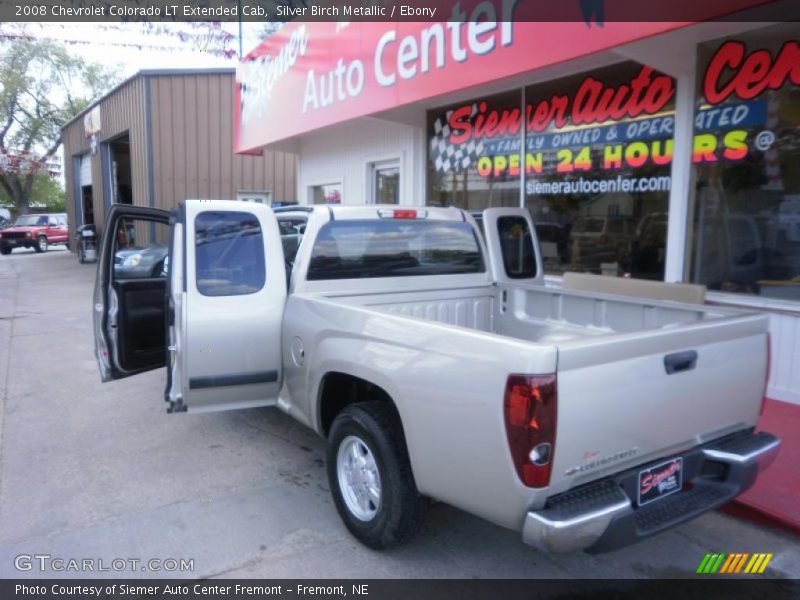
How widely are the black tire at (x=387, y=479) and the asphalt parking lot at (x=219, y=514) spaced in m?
0.16

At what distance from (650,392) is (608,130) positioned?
4854 mm

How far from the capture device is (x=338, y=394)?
12.2 ft

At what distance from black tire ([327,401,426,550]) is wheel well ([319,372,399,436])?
0.24 metres

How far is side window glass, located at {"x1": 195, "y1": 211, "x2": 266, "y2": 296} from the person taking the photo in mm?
4016

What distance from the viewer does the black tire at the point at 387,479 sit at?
117 inches

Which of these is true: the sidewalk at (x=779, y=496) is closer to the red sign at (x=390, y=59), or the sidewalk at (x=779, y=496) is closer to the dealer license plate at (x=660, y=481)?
the dealer license plate at (x=660, y=481)

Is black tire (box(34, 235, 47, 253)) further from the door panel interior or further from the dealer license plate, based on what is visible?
the dealer license plate

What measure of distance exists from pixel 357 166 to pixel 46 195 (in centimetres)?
5460

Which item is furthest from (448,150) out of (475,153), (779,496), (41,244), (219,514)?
(41,244)

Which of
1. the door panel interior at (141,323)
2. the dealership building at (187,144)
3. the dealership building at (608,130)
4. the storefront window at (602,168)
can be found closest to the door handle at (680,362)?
the dealership building at (608,130)

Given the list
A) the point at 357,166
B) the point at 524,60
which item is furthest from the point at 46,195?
the point at 524,60

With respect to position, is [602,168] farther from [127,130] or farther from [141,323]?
[127,130]

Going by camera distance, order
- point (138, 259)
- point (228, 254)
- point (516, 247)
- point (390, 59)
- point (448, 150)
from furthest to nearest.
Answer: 1. point (138, 259)
2. point (448, 150)
3. point (390, 59)
4. point (516, 247)
5. point (228, 254)

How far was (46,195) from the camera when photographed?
180 ft
